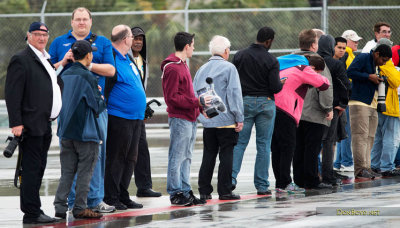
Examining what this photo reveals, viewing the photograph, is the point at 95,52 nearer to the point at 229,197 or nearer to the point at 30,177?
the point at 30,177

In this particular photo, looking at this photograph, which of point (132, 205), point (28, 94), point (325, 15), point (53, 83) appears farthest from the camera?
point (325, 15)

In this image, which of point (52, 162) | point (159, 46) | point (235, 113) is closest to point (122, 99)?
point (235, 113)

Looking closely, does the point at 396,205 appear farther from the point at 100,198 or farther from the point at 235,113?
the point at 100,198

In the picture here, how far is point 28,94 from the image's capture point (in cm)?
884

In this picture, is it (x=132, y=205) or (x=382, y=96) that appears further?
(x=382, y=96)

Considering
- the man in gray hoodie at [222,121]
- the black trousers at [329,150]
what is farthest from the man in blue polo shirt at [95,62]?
the black trousers at [329,150]

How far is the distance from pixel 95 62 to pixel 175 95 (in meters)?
0.94

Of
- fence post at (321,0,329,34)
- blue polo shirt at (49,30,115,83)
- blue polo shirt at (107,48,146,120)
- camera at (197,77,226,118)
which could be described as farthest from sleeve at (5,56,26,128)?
fence post at (321,0,329,34)

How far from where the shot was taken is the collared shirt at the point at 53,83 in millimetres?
8945

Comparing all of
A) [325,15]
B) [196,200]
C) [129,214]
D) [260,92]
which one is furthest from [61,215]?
[325,15]

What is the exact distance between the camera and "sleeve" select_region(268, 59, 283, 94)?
34.9 feet

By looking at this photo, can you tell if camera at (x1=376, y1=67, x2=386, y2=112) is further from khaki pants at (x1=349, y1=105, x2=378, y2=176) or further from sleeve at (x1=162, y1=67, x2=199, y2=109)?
sleeve at (x1=162, y1=67, x2=199, y2=109)

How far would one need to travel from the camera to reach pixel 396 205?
9477 millimetres

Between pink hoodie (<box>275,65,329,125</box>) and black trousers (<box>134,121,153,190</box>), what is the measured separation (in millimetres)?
1755
